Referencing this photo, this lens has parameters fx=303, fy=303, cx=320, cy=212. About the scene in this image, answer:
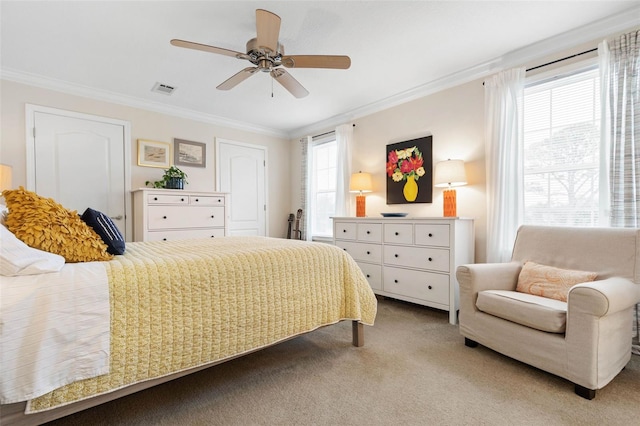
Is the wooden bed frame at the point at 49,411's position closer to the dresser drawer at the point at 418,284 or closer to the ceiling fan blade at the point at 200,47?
the ceiling fan blade at the point at 200,47

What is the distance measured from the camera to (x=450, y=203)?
10.1 feet

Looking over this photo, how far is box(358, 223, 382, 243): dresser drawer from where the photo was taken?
339 cm

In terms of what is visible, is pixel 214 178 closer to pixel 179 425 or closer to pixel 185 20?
pixel 185 20

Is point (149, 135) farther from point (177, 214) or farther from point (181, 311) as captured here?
point (181, 311)

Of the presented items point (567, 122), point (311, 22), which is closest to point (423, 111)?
point (567, 122)

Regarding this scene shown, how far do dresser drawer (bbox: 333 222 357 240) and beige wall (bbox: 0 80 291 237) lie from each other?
1798 millimetres

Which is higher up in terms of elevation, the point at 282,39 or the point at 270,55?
the point at 282,39

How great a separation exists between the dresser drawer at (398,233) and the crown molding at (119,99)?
2986 millimetres

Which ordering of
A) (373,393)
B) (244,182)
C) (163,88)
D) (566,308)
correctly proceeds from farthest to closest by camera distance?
(244,182), (163,88), (566,308), (373,393)

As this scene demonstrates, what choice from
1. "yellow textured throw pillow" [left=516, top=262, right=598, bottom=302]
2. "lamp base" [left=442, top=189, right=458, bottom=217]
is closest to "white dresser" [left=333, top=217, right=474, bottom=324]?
"lamp base" [left=442, top=189, right=458, bottom=217]

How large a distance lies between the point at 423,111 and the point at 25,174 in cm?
443

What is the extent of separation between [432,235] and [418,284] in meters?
0.52

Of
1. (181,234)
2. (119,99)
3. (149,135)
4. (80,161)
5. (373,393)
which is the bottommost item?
(373,393)

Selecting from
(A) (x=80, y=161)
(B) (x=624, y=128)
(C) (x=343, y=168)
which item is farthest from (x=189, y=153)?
(B) (x=624, y=128)
